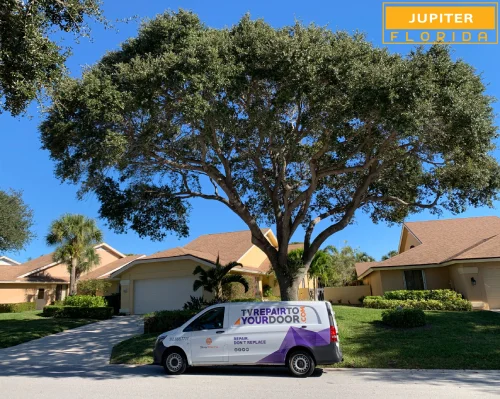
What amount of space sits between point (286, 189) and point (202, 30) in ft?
20.8

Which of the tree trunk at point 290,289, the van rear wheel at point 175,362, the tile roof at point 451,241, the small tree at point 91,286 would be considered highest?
the tile roof at point 451,241

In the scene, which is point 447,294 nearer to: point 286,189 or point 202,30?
point 286,189

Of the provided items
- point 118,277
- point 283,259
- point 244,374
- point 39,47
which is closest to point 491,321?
point 283,259

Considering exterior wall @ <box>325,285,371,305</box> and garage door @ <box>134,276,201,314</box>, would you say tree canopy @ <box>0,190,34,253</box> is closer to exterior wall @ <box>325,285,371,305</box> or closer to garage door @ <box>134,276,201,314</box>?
garage door @ <box>134,276,201,314</box>

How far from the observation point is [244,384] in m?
8.88

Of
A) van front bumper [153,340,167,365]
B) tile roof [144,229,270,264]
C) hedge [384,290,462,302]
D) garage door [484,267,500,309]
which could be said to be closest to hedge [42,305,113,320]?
tile roof [144,229,270,264]

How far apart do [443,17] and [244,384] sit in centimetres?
1248

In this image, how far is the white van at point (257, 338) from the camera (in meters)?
9.77

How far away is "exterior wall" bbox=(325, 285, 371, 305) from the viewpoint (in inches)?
1249

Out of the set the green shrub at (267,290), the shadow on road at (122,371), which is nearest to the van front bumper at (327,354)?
the shadow on road at (122,371)

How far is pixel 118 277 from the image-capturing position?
2744cm

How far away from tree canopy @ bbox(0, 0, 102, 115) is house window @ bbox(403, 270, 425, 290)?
2288cm

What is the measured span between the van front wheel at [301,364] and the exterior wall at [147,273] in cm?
1546

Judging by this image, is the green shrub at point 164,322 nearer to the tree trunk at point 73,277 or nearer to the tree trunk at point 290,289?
the tree trunk at point 290,289
